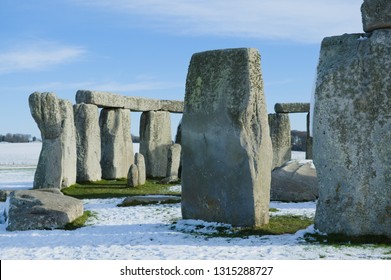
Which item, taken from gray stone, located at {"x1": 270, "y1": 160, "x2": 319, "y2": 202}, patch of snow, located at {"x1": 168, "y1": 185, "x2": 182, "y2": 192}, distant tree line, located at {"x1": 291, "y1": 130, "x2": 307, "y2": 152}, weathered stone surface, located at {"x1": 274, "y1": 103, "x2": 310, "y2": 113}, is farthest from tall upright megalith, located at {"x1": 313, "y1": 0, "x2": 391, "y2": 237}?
distant tree line, located at {"x1": 291, "y1": 130, "x2": 307, "y2": 152}

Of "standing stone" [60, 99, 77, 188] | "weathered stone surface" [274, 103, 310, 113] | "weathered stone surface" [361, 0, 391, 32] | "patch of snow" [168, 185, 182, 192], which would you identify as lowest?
"patch of snow" [168, 185, 182, 192]

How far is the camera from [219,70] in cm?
938

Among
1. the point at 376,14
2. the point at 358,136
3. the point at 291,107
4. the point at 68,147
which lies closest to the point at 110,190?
the point at 68,147

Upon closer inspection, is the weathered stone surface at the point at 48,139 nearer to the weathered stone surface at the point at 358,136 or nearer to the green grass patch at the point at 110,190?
the green grass patch at the point at 110,190

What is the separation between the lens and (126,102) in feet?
72.6

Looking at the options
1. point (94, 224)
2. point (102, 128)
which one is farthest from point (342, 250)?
point (102, 128)

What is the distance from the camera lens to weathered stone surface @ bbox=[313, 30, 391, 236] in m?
8.04

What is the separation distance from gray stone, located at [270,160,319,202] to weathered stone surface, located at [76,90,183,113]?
27.1 feet

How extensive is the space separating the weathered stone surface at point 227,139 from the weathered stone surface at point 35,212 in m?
2.04

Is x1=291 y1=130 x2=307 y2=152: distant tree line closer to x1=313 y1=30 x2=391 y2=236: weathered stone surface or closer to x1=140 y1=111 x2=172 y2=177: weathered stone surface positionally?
x1=140 y1=111 x2=172 y2=177: weathered stone surface

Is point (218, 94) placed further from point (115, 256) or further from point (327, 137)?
point (115, 256)

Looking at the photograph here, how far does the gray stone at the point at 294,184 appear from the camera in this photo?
13547 millimetres

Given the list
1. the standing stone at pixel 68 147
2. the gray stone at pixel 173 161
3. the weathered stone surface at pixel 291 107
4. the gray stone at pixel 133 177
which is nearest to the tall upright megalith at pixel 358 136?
the standing stone at pixel 68 147

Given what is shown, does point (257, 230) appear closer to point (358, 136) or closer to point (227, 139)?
point (227, 139)
